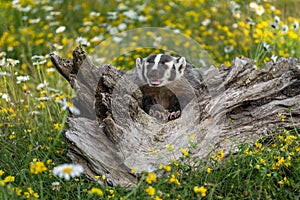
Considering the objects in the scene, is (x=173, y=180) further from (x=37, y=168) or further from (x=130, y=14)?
(x=130, y=14)

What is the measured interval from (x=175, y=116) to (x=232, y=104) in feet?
1.42

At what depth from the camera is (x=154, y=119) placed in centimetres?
383

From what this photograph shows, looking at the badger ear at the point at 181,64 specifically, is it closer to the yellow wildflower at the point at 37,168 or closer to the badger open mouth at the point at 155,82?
the badger open mouth at the point at 155,82

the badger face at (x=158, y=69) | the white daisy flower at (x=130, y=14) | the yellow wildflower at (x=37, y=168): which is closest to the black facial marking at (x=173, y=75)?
the badger face at (x=158, y=69)

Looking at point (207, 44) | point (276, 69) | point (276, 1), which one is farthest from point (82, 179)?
point (276, 1)

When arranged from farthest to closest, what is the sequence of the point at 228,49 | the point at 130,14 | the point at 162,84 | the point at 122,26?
1. the point at 130,14
2. the point at 122,26
3. the point at 228,49
4. the point at 162,84

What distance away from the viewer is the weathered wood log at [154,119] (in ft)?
11.4

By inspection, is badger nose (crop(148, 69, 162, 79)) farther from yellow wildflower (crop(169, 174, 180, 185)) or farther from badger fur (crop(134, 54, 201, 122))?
yellow wildflower (crop(169, 174, 180, 185))

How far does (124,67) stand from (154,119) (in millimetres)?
1763

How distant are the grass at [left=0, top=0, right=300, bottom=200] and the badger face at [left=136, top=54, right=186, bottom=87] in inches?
23.7

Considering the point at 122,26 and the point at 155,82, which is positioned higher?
the point at 155,82

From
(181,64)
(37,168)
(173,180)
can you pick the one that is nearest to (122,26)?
(181,64)

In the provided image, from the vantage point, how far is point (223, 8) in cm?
730

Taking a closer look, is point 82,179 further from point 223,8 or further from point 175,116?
point 223,8
